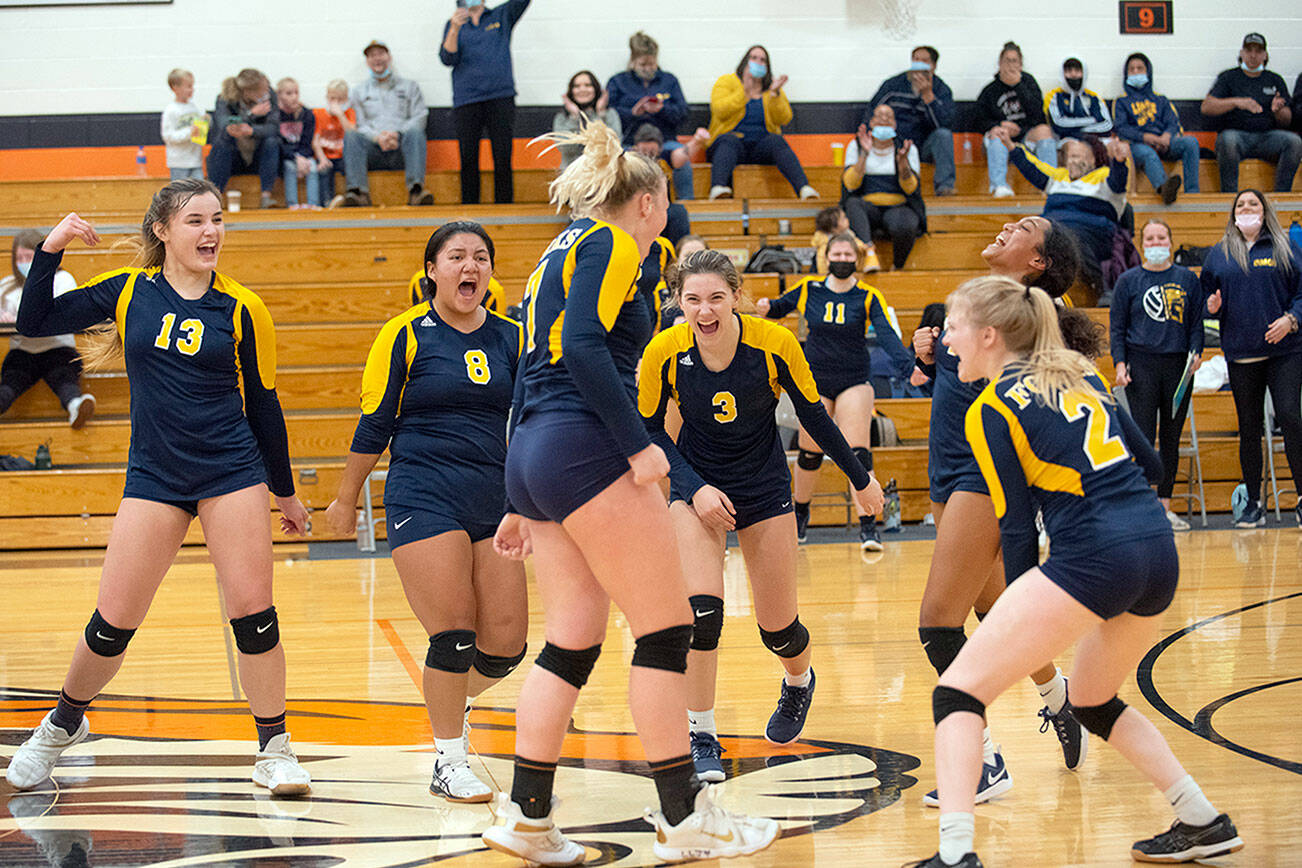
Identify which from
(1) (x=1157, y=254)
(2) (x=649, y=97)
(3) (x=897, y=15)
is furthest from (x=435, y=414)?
(3) (x=897, y=15)

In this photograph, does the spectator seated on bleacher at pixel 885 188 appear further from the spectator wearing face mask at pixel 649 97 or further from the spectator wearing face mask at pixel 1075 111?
the spectator wearing face mask at pixel 1075 111

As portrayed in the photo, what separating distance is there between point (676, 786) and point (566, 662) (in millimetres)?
390

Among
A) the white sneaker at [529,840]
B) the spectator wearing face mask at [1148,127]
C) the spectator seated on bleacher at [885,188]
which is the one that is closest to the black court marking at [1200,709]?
the white sneaker at [529,840]

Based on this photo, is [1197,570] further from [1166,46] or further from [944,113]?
[1166,46]

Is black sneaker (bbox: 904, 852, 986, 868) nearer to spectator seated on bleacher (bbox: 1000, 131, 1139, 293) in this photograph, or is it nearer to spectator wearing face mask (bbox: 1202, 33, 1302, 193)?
spectator seated on bleacher (bbox: 1000, 131, 1139, 293)

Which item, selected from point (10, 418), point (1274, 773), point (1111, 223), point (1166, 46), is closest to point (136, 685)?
point (1274, 773)

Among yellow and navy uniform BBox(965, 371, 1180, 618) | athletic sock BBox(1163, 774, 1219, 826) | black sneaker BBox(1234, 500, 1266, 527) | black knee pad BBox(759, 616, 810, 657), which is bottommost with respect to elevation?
black sneaker BBox(1234, 500, 1266, 527)

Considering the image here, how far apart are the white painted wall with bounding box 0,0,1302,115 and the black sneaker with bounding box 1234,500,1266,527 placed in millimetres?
6304

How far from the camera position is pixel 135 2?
12250 mm

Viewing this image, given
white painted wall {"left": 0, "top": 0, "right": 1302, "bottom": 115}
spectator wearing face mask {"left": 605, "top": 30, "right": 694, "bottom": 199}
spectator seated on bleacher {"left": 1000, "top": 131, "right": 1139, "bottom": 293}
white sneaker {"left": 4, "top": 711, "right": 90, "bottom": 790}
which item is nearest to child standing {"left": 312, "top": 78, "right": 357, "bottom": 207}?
white painted wall {"left": 0, "top": 0, "right": 1302, "bottom": 115}

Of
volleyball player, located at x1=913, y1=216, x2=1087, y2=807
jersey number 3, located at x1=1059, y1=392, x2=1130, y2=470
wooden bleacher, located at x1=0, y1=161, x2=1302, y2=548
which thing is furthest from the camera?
wooden bleacher, located at x1=0, y1=161, x2=1302, y2=548

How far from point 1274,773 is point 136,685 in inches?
165

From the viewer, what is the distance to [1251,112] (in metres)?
12.2

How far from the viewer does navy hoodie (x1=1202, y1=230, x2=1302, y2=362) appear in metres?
7.72
